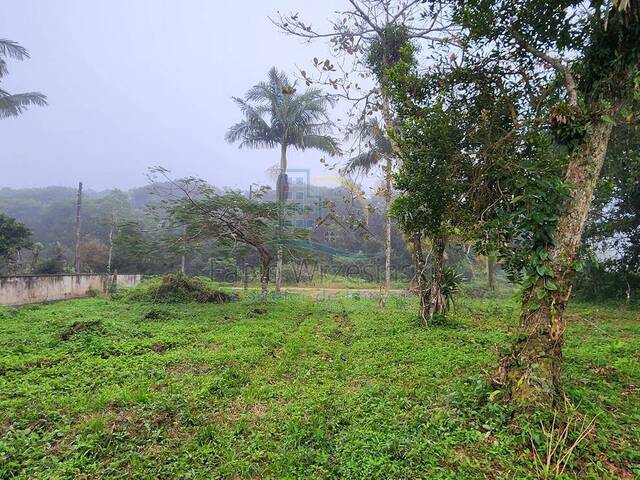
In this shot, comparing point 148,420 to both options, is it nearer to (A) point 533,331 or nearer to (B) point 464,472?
(B) point 464,472

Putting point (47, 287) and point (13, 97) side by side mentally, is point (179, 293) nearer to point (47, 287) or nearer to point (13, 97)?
point (47, 287)

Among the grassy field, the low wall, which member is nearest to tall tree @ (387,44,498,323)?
the grassy field

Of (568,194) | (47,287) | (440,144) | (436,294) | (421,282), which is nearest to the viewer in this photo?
(568,194)

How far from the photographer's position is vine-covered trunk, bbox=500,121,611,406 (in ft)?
11.0

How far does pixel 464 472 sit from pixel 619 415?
189 cm

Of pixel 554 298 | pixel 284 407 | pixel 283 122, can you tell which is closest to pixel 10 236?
pixel 283 122

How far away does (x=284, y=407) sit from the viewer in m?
3.76

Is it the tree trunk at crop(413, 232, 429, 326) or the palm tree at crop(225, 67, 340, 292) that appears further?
the palm tree at crop(225, 67, 340, 292)

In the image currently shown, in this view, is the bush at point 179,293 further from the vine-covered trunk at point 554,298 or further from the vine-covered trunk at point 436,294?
the vine-covered trunk at point 554,298

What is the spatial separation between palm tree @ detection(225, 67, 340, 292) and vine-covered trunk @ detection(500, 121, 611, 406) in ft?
42.0

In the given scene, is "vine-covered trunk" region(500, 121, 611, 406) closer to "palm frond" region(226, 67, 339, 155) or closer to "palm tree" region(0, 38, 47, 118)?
"palm frond" region(226, 67, 339, 155)

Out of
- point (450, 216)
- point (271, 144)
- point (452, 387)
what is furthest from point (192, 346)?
point (271, 144)

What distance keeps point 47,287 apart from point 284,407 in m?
13.2

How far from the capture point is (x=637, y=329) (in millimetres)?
7859
